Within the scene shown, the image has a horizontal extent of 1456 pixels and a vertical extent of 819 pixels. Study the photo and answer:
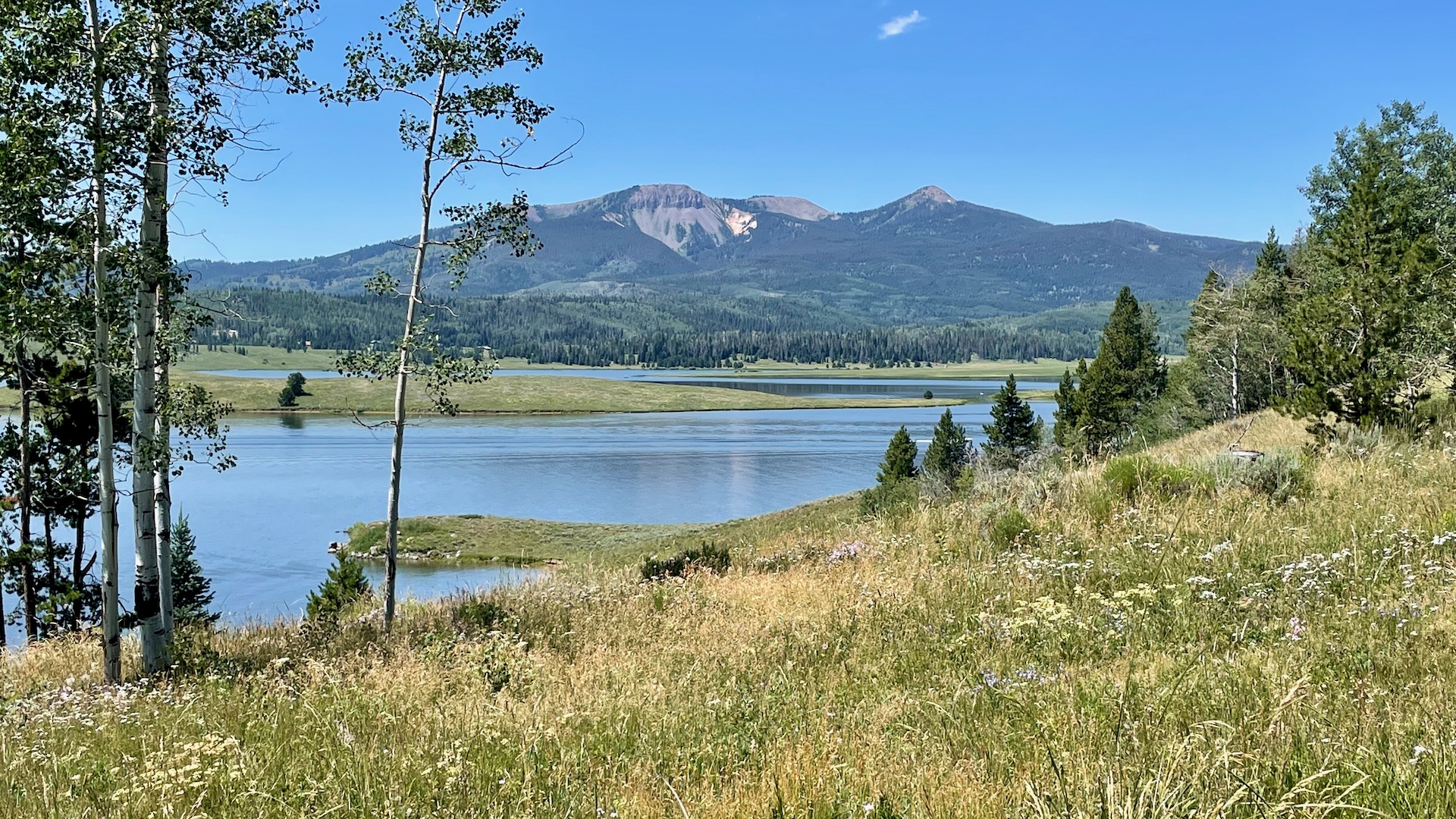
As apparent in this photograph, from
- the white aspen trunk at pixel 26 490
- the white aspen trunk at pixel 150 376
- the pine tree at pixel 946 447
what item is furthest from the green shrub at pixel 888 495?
the white aspen trunk at pixel 26 490

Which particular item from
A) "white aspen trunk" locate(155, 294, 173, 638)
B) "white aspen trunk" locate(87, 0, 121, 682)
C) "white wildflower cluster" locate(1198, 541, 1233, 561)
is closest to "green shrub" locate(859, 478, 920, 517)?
"white wildflower cluster" locate(1198, 541, 1233, 561)

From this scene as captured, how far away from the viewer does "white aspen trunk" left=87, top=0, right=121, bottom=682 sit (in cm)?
900

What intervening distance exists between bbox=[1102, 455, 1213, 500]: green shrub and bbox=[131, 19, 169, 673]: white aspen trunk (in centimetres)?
1111

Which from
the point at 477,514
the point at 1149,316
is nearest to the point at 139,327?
the point at 477,514

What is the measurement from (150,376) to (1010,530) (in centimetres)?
960

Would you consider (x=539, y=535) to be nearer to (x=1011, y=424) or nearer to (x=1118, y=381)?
(x=1011, y=424)

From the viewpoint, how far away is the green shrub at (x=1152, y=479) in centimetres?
1067

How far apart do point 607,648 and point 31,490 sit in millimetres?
20665

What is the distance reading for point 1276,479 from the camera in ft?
33.9

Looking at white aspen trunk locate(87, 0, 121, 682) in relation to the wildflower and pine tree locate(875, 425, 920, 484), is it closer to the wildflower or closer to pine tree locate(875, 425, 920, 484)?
the wildflower

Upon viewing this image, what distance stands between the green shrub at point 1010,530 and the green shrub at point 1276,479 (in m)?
2.60

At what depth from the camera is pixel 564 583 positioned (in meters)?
12.9

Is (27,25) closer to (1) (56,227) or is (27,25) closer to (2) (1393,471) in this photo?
(1) (56,227)

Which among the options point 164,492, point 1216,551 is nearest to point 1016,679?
point 1216,551
